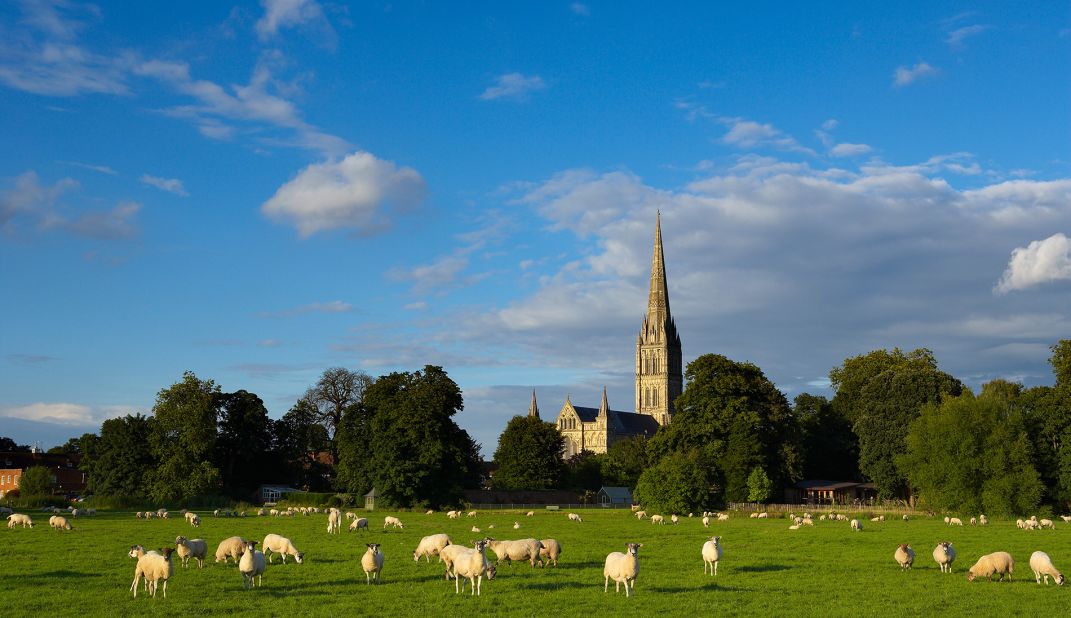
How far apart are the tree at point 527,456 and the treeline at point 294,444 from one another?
22.8 ft

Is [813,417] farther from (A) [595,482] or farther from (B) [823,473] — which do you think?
(A) [595,482]

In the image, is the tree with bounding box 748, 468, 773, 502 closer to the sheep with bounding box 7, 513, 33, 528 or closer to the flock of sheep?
the flock of sheep

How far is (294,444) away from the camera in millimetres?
96688

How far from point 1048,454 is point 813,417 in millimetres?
37395

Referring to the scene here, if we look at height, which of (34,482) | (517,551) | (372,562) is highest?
(34,482)

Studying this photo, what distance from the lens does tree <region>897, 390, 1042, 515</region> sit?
62688 millimetres

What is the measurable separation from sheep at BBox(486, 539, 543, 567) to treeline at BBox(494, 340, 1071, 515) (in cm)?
4402

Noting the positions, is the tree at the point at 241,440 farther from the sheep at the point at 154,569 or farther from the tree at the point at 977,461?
the sheep at the point at 154,569

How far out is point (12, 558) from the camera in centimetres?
2997

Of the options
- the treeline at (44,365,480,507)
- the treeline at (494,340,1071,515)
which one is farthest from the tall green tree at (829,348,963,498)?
the treeline at (44,365,480,507)

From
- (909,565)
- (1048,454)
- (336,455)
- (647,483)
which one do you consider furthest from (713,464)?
(909,565)

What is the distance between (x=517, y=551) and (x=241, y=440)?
6822 cm

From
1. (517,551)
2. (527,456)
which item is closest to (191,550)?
(517,551)

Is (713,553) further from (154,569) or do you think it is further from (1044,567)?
(154,569)
